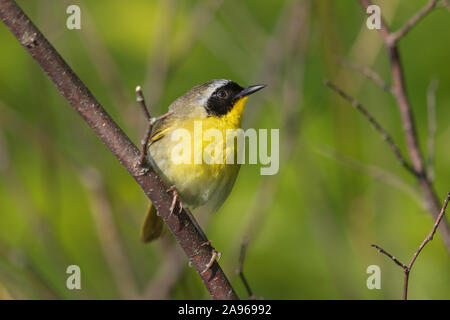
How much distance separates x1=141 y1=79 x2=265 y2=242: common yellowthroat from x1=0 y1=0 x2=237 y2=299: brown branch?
0.62 m

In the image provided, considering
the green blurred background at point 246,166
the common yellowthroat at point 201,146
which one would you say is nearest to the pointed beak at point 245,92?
the common yellowthroat at point 201,146

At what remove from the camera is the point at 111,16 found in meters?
4.40

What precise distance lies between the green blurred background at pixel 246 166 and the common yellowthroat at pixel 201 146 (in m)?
0.20

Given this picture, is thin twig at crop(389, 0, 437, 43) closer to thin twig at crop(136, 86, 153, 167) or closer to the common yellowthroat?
the common yellowthroat

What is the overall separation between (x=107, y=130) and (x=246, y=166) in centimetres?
235

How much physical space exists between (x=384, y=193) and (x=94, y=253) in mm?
1921

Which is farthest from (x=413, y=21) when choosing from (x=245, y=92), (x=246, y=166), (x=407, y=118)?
(x=246, y=166)

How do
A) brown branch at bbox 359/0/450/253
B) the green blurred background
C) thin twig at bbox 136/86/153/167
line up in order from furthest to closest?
1. the green blurred background
2. brown branch at bbox 359/0/450/253
3. thin twig at bbox 136/86/153/167

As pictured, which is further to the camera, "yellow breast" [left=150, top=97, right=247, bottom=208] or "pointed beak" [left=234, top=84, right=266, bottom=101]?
"pointed beak" [left=234, top=84, right=266, bottom=101]

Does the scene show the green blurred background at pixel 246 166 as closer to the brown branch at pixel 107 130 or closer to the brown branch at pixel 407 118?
the brown branch at pixel 407 118

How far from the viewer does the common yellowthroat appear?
2.77m

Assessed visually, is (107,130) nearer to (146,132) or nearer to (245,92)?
(146,132)

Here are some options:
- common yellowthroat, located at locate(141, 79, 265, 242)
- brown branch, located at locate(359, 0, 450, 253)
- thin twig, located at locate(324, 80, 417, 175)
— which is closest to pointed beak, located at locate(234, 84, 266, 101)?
common yellowthroat, located at locate(141, 79, 265, 242)
